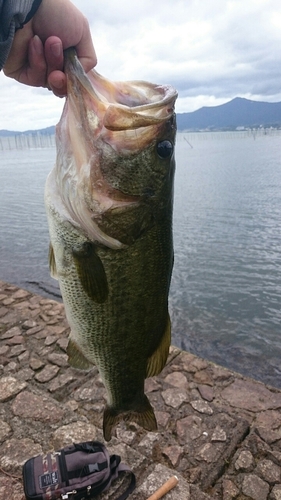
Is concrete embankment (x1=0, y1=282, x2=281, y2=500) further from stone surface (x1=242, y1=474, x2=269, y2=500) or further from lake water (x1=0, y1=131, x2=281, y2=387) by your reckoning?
lake water (x1=0, y1=131, x2=281, y2=387)

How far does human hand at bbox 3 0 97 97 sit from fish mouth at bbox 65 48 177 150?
0.08 meters

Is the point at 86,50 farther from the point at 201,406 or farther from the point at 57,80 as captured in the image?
the point at 201,406

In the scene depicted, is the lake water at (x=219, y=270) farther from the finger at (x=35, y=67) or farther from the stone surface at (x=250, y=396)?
the finger at (x=35, y=67)

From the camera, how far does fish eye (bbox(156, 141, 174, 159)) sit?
75.9 inches

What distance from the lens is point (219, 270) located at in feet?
35.3

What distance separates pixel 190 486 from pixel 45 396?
184 cm

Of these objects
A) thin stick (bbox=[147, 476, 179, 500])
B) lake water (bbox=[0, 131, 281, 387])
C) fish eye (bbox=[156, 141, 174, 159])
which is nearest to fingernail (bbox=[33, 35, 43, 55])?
fish eye (bbox=[156, 141, 174, 159])

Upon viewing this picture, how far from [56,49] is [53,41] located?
36mm

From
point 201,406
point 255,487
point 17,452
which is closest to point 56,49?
point 17,452

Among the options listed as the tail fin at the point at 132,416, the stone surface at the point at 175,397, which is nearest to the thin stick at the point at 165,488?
the tail fin at the point at 132,416

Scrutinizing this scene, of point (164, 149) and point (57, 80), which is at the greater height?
point (57, 80)

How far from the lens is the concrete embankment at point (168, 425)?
343cm

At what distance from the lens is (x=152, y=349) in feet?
7.66

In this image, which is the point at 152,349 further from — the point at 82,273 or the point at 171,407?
the point at 171,407
